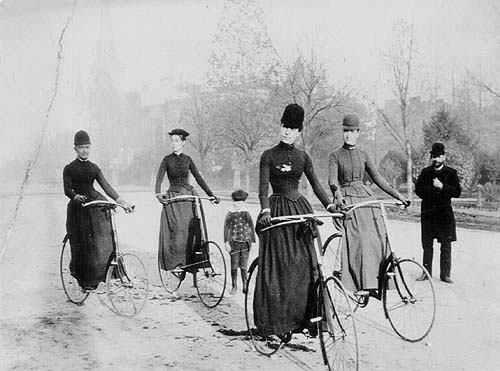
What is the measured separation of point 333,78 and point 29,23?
219 cm

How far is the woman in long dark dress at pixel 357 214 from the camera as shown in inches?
146

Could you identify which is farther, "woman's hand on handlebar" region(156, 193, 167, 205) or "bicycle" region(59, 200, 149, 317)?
"woman's hand on handlebar" region(156, 193, 167, 205)

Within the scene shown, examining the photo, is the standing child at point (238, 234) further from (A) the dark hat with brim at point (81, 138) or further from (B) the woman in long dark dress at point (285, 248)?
(B) the woman in long dark dress at point (285, 248)

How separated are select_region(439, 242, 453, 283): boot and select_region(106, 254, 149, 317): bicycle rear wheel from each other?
2625 mm

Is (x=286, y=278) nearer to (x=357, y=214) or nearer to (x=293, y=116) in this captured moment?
(x=357, y=214)

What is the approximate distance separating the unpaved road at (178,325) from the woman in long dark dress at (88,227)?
0.69 ft

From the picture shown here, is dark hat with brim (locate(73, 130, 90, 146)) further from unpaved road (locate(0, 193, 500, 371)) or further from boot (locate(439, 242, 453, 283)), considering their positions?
boot (locate(439, 242, 453, 283))

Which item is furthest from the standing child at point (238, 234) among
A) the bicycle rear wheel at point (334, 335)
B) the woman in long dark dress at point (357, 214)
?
A: the bicycle rear wheel at point (334, 335)

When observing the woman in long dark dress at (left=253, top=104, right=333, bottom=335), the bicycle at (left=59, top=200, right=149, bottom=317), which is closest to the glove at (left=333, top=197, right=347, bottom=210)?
the woman in long dark dress at (left=253, top=104, right=333, bottom=335)

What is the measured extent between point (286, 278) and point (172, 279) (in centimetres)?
242

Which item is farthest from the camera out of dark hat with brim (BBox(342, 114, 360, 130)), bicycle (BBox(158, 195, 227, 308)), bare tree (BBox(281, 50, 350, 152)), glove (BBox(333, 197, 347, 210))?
bicycle (BBox(158, 195, 227, 308))

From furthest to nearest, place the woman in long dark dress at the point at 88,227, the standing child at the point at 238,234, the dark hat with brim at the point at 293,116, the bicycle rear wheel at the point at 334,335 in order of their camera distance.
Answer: the standing child at the point at 238,234 < the woman in long dark dress at the point at 88,227 < the dark hat with brim at the point at 293,116 < the bicycle rear wheel at the point at 334,335

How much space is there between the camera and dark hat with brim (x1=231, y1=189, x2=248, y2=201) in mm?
4645

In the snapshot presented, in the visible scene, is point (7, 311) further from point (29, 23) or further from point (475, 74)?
point (475, 74)
